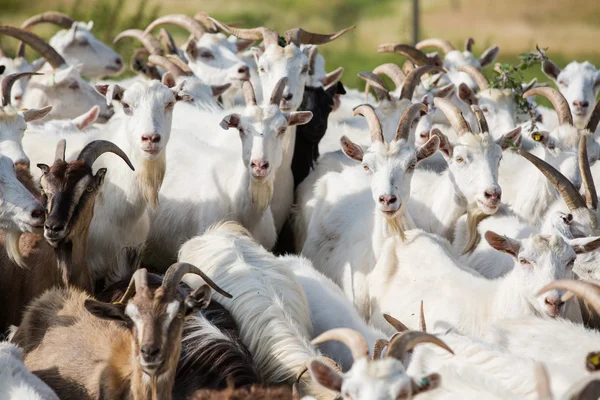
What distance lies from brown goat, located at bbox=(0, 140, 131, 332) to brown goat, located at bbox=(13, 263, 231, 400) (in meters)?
0.23

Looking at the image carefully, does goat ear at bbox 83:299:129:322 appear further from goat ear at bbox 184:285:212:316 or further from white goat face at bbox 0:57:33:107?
white goat face at bbox 0:57:33:107

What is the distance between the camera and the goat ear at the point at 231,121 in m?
6.82

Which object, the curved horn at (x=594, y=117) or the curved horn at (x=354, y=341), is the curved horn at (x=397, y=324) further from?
the curved horn at (x=594, y=117)

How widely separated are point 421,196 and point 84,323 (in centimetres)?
317

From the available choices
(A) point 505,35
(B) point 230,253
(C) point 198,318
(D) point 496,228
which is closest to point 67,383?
(C) point 198,318

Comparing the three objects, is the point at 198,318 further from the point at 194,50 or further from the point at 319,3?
the point at 319,3

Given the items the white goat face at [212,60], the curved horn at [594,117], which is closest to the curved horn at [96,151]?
the white goat face at [212,60]

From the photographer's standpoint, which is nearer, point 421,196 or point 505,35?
point 421,196

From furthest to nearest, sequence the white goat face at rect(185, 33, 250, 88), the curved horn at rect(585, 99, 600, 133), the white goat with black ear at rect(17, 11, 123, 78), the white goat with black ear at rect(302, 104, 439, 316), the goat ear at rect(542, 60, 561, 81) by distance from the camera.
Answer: the white goat with black ear at rect(17, 11, 123, 78) < the white goat face at rect(185, 33, 250, 88) < the goat ear at rect(542, 60, 561, 81) < the curved horn at rect(585, 99, 600, 133) < the white goat with black ear at rect(302, 104, 439, 316)

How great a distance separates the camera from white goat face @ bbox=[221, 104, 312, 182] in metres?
6.77

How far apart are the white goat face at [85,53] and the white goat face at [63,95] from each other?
134 centimetres

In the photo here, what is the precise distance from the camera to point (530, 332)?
17.7ft

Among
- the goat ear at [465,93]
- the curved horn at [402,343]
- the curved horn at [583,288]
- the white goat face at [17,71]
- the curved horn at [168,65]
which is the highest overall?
the curved horn at [583,288]

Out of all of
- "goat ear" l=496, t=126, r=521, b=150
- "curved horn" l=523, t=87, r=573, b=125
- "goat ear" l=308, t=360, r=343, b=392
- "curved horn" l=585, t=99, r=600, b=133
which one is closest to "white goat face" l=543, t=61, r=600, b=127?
"curved horn" l=585, t=99, r=600, b=133
